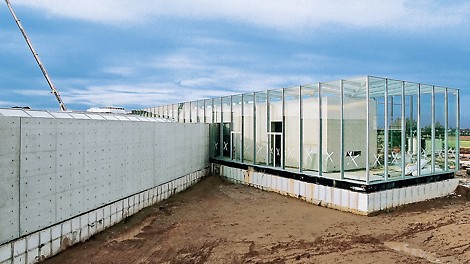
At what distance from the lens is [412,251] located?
716 cm

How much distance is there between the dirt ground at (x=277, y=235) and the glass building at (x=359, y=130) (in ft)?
5.38

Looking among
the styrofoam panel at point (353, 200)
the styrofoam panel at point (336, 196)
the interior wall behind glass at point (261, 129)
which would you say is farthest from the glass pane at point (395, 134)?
the interior wall behind glass at point (261, 129)

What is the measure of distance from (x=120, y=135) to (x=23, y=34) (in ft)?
43.1

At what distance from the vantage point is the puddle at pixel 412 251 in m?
6.78

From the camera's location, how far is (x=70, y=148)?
7145 mm

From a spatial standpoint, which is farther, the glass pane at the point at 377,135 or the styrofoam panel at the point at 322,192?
the styrofoam panel at the point at 322,192

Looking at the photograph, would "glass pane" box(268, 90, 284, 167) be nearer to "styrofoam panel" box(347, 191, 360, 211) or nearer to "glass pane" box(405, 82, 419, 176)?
"styrofoam panel" box(347, 191, 360, 211)

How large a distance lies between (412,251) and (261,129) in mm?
8898

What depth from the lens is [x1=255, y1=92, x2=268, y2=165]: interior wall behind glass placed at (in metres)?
14.8

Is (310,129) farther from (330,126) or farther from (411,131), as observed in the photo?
(411,131)

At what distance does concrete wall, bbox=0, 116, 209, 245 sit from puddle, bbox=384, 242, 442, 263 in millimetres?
7038

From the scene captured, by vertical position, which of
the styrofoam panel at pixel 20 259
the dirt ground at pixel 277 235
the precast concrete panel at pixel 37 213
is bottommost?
the dirt ground at pixel 277 235

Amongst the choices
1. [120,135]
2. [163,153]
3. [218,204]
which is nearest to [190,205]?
[218,204]

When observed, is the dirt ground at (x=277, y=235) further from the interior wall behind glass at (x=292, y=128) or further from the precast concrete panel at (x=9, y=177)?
the interior wall behind glass at (x=292, y=128)
